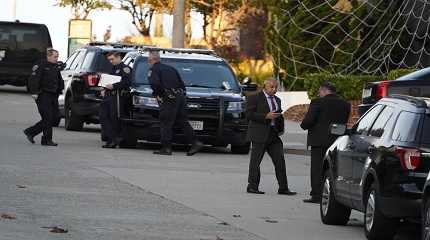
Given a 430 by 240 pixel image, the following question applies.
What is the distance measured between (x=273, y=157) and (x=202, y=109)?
19.0ft

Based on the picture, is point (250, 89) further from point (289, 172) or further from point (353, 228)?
point (353, 228)

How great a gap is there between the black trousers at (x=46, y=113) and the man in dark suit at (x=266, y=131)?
612 centimetres

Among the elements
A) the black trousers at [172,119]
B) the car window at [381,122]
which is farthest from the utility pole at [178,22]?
the car window at [381,122]

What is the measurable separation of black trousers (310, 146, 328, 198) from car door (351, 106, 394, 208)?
3019 millimetres

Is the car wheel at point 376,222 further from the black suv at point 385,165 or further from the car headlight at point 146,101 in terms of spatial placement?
the car headlight at point 146,101

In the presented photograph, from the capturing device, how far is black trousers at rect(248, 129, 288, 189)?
1794 cm

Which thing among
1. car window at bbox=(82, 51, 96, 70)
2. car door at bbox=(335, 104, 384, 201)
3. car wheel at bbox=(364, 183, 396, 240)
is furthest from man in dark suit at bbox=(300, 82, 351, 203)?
car window at bbox=(82, 51, 96, 70)

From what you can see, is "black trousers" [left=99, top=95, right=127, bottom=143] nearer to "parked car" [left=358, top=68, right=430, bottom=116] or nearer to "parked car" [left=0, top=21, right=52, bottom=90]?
"parked car" [left=358, top=68, right=430, bottom=116]

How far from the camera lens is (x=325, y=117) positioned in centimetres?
1731

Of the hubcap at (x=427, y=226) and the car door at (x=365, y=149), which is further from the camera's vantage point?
the car door at (x=365, y=149)

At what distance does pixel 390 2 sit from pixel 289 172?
13.0 meters

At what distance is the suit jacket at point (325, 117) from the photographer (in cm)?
1728

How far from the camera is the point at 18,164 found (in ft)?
64.5

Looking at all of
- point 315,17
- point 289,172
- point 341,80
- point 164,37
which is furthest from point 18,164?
point 164,37
